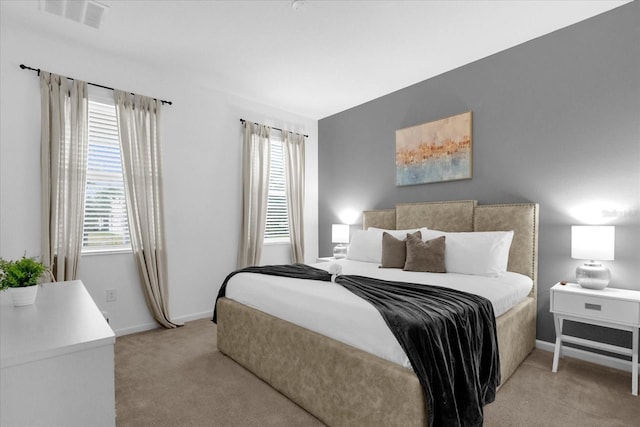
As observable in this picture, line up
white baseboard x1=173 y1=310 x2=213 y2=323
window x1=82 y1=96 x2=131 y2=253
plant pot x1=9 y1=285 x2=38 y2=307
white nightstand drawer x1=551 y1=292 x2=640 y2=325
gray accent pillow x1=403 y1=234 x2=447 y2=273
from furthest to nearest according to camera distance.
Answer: white baseboard x1=173 y1=310 x2=213 y2=323 < window x1=82 y1=96 x2=131 y2=253 < gray accent pillow x1=403 y1=234 x2=447 y2=273 < white nightstand drawer x1=551 y1=292 x2=640 y2=325 < plant pot x1=9 y1=285 x2=38 y2=307

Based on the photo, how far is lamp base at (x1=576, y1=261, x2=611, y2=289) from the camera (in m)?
2.41

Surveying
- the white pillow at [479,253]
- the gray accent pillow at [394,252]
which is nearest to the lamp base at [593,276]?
the white pillow at [479,253]

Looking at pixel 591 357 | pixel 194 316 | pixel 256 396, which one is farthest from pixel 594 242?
pixel 194 316

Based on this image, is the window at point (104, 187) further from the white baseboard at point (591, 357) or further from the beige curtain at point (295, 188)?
the white baseboard at point (591, 357)

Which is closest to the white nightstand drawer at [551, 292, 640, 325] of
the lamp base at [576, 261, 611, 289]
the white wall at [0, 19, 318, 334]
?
the lamp base at [576, 261, 611, 289]

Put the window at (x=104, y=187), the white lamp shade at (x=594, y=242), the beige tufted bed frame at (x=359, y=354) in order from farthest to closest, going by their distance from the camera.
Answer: the window at (x=104, y=187), the white lamp shade at (x=594, y=242), the beige tufted bed frame at (x=359, y=354)

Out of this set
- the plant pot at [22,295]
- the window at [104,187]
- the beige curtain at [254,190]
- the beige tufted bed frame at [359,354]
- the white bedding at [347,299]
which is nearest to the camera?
the plant pot at [22,295]

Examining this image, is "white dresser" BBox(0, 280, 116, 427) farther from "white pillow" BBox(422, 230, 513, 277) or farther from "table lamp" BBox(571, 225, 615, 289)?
"table lamp" BBox(571, 225, 615, 289)

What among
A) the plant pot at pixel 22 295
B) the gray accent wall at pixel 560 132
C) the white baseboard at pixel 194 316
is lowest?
the white baseboard at pixel 194 316

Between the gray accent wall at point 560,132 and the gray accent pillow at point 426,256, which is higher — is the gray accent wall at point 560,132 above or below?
above

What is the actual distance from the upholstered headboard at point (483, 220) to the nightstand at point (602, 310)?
433 millimetres

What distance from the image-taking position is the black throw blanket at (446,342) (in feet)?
4.75

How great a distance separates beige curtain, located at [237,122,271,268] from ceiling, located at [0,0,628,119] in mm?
746

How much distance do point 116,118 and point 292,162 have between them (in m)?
2.22
